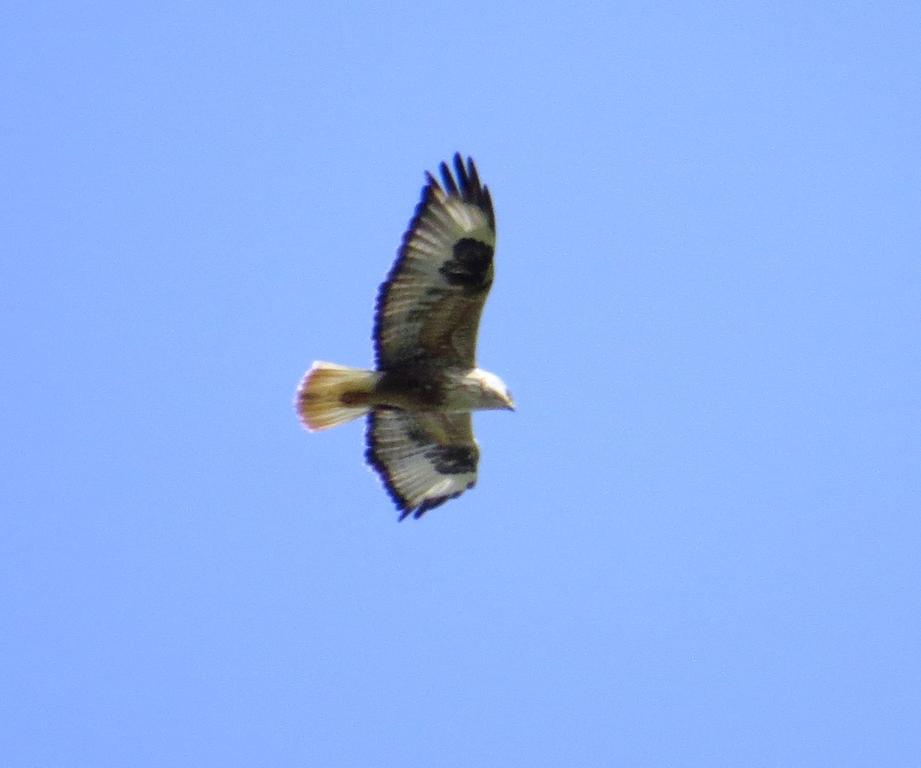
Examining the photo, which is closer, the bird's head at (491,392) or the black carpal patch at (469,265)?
the black carpal patch at (469,265)

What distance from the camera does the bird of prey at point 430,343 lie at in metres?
9.57

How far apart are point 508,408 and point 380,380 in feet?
2.90

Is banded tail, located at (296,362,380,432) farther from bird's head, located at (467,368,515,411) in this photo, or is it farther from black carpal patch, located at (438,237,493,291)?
black carpal patch, located at (438,237,493,291)

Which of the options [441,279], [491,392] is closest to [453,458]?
[491,392]

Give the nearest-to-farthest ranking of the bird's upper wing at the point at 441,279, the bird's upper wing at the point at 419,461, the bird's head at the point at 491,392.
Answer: the bird's upper wing at the point at 441,279 → the bird's head at the point at 491,392 → the bird's upper wing at the point at 419,461

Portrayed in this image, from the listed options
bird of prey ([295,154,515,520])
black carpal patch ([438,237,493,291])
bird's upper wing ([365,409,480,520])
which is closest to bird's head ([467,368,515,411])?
bird of prey ([295,154,515,520])

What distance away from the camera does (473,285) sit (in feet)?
32.1

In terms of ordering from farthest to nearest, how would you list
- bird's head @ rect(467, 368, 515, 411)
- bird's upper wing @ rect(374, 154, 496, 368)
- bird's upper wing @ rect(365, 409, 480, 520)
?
bird's upper wing @ rect(365, 409, 480, 520), bird's head @ rect(467, 368, 515, 411), bird's upper wing @ rect(374, 154, 496, 368)

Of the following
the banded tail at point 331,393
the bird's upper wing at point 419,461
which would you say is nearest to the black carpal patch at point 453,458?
the bird's upper wing at point 419,461

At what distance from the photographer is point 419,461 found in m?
11.0

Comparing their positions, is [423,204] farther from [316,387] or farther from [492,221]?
[316,387]

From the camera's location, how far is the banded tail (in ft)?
33.1

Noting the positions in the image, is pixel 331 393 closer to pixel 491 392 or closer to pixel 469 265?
pixel 491 392

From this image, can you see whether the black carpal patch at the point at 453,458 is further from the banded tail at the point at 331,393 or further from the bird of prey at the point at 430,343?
the banded tail at the point at 331,393
